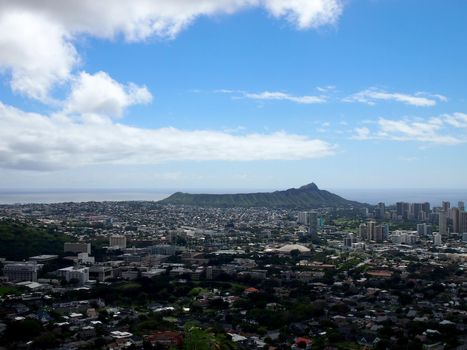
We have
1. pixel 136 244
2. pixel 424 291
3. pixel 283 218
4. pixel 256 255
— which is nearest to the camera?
pixel 424 291

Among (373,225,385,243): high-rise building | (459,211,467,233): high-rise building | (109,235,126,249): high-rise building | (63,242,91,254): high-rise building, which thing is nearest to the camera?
(63,242,91,254): high-rise building

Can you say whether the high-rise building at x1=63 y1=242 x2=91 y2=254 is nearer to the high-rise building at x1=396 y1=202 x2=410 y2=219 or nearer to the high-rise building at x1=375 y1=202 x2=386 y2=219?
the high-rise building at x1=375 y1=202 x2=386 y2=219

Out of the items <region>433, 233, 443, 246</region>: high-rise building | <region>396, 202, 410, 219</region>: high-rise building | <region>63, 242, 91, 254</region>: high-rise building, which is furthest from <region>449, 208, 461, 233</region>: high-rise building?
<region>63, 242, 91, 254</region>: high-rise building

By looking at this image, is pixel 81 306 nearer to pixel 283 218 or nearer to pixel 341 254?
pixel 341 254

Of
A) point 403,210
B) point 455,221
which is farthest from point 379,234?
point 403,210

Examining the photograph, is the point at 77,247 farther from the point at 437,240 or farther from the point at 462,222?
the point at 462,222

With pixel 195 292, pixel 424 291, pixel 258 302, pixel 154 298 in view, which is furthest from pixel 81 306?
pixel 424 291
